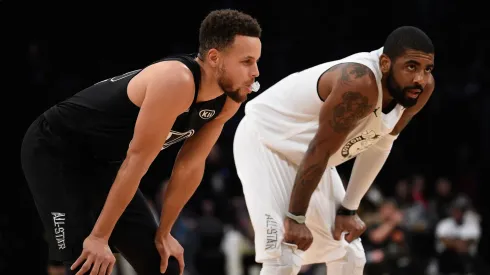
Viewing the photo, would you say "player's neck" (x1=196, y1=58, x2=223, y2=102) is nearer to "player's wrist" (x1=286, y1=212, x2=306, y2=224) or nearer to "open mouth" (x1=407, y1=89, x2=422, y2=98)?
"player's wrist" (x1=286, y1=212, x2=306, y2=224)

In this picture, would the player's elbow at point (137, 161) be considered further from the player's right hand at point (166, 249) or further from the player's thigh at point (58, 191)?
the player's right hand at point (166, 249)

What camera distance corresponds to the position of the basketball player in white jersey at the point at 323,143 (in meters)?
4.29

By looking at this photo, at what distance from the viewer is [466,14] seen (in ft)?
38.2

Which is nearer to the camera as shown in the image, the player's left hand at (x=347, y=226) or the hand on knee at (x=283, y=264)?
the hand on knee at (x=283, y=264)

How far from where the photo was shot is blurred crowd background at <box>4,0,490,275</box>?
29.9 ft

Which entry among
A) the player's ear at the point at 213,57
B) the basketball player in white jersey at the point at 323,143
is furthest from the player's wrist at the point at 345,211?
the player's ear at the point at 213,57

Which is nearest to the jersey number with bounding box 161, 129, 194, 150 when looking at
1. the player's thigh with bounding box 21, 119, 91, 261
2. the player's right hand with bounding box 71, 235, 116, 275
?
the player's thigh with bounding box 21, 119, 91, 261

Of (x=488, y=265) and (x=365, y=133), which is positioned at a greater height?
(x=365, y=133)

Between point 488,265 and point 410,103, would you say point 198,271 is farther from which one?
point 410,103

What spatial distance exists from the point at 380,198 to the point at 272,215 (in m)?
6.26

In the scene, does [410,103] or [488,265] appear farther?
[488,265]

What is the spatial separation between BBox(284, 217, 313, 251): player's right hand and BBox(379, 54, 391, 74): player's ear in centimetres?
99

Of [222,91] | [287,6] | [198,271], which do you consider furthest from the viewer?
[287,6]


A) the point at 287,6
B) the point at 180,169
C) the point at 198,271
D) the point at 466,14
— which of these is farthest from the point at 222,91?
the point at 466,14
